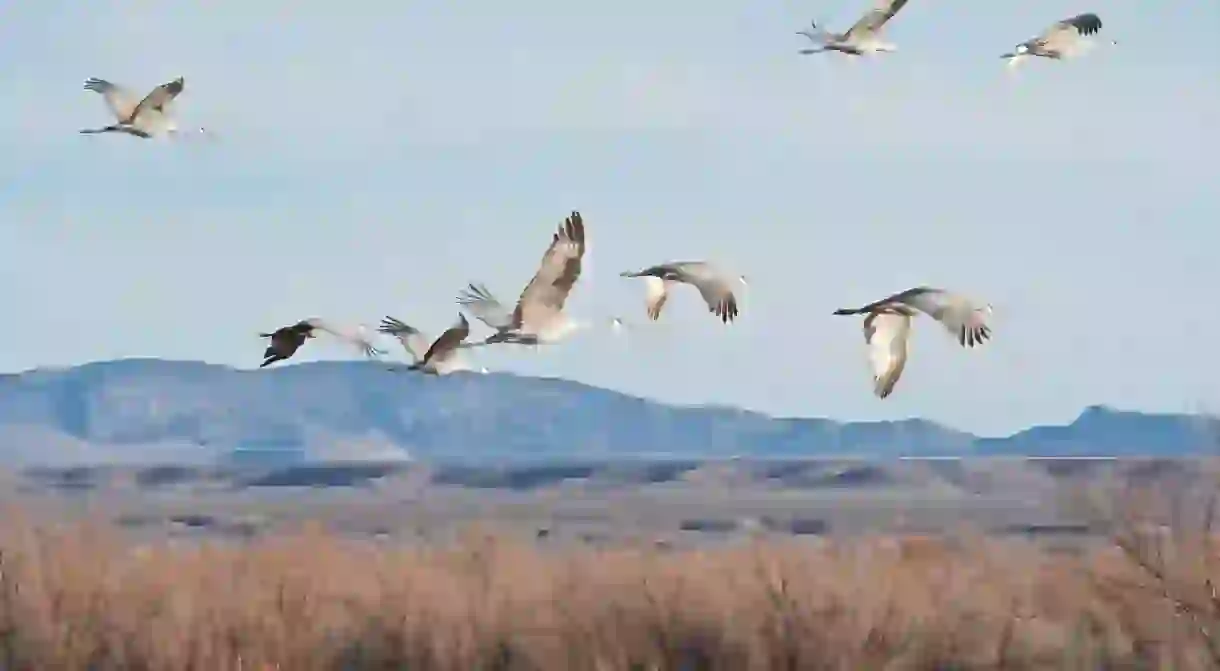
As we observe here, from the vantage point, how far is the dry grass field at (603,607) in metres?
15.2

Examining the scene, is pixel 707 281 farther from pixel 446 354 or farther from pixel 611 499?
pixel 611 499

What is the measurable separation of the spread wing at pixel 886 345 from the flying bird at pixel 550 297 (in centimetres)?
181

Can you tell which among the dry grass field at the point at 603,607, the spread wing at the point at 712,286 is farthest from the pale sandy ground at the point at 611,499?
the spread wing at the point at 712,286

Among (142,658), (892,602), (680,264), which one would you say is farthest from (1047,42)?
(142,658)

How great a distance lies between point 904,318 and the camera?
586 inches

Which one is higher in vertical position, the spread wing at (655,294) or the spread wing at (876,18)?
the spread wing at (876,18)

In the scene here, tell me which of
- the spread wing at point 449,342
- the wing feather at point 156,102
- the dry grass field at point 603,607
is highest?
the wing feather at point 156,102

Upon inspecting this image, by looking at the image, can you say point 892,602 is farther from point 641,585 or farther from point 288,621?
point 288,621

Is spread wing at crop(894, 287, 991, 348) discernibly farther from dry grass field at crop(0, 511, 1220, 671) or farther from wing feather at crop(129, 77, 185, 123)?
wing feather at crop(129, 77, 185, 123)

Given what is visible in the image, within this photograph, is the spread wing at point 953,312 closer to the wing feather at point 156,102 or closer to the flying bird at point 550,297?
the flying bird at point 550,297

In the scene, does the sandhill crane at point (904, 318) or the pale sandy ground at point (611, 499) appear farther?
the pale sandy ground at point (611, 499)

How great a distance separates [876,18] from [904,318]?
2107 millimetres

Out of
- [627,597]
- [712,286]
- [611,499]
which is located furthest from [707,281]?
[611,499]

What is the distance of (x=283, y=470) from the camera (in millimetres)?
129125
